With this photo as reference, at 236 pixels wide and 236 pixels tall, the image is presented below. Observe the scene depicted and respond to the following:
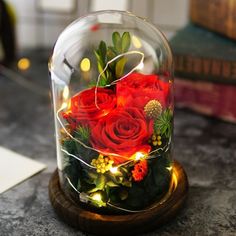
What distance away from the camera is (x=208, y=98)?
2.72 ft

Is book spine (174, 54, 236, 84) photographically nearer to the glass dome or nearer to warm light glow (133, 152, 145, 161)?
the glass dome

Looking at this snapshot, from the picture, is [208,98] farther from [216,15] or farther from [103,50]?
[103,50]

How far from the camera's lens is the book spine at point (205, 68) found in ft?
2.60

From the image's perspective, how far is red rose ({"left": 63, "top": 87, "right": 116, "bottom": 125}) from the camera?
1.82 feet

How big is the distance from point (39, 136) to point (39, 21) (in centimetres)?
41

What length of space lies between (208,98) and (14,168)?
0.36 meters

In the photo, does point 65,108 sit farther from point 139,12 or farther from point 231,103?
point 139,12

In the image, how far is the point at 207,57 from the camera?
2.66ft

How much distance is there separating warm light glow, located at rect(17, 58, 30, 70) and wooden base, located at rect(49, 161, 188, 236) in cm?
51

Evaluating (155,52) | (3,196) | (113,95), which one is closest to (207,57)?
(155,52)

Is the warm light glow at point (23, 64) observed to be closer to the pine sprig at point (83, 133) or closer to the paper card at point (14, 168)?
the paper card at point (14, 168)

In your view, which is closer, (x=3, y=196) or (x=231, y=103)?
(x=3, y=196)

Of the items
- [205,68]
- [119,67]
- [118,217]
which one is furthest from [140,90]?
[205,68]

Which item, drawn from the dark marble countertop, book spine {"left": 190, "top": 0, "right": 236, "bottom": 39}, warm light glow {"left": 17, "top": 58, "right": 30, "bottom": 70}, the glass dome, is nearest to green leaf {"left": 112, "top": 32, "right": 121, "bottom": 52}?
the glass dome
